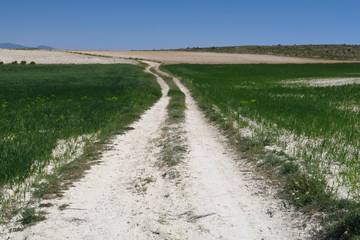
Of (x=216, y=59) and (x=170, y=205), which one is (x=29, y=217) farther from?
(x=216, y=59)

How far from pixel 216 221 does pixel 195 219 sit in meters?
0.37

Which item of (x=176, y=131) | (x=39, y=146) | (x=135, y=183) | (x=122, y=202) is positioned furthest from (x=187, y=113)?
(x=122, y=202)

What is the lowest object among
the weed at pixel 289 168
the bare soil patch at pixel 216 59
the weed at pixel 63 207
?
the weed at pixel 63 207

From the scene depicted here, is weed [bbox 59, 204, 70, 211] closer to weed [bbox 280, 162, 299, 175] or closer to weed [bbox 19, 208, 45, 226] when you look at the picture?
weed [bbox 19, 208, 45, 226]

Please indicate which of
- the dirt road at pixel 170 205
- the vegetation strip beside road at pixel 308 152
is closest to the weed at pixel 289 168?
the vegetation strip beside road at pixel 308 152

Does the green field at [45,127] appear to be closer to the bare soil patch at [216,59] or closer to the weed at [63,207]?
the weed at [63,207]

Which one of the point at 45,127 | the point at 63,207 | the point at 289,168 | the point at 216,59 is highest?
the point at 216,59

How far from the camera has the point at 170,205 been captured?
6.55m

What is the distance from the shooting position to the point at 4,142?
395 inches

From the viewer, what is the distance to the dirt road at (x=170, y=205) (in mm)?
5473

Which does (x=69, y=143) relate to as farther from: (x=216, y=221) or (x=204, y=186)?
(x=216, y=221)

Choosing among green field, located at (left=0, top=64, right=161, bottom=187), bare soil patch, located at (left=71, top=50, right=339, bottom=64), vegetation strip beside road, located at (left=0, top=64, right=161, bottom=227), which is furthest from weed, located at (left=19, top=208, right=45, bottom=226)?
bare soil patch, located at (left=71, top=50, right=339, bottom=64)

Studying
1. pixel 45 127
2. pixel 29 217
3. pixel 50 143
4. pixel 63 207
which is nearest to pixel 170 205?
pixel 63 207

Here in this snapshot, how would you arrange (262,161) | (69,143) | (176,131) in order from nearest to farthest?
(262,161)
(69,143)
(176,131)
